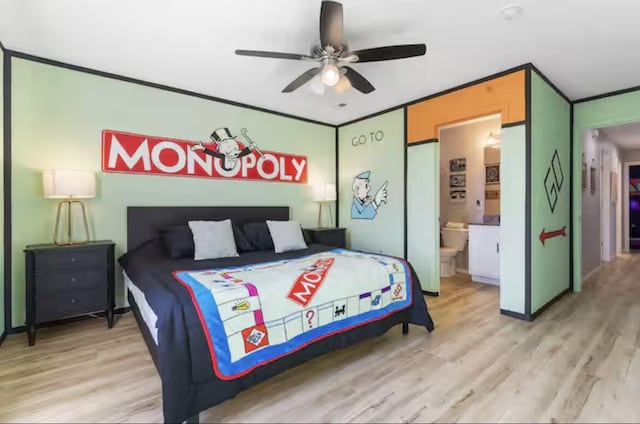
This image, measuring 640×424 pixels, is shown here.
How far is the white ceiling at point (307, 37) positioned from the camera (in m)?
2.23

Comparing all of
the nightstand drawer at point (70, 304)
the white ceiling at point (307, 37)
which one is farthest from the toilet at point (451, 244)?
the nightstand drawer at point (70, 304)

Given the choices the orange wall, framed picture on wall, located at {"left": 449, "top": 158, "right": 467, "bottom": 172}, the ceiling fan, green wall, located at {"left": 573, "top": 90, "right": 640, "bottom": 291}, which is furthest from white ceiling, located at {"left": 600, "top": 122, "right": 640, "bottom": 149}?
the ceiling fan

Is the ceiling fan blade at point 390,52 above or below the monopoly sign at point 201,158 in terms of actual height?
above

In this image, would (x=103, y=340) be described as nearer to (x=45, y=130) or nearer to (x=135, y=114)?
(x=45, y=130)

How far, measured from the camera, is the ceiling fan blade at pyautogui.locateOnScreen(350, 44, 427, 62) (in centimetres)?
222

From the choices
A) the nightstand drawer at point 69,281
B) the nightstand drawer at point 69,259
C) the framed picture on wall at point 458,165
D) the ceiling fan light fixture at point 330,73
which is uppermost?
the ceiling fan light fixture at point 330,73

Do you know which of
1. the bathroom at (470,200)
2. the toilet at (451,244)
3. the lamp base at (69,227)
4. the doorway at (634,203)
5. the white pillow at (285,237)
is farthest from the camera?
the doorway at (634,203)

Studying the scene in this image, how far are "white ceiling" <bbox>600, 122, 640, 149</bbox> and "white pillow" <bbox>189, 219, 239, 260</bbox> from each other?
19.9 ft

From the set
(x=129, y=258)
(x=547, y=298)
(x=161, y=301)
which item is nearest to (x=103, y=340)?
(x=129, y=258)

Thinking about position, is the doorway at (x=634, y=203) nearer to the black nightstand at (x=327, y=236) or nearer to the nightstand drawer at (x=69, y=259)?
the black nightstand at (x=327, y=236)

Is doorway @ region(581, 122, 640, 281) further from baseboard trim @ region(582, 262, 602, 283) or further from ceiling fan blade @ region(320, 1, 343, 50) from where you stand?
ceiling fan blade @ region(320, 1, 343, 50)

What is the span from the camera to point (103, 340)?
8.92 ft

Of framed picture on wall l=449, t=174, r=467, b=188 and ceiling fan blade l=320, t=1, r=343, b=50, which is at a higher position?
ceiling fan blade l=320, t=1, r=343, b=50

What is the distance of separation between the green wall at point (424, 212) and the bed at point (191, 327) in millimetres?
1348
